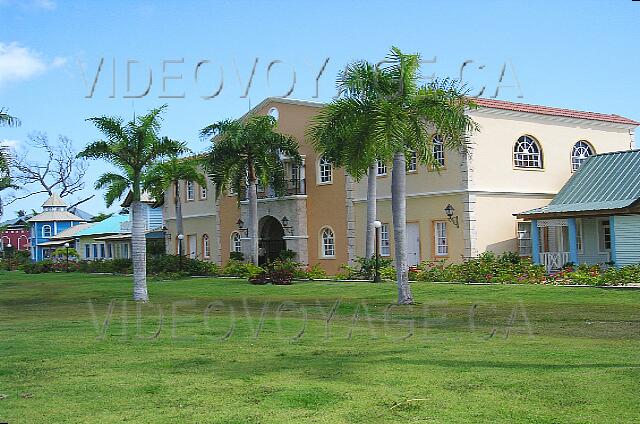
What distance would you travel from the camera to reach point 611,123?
32594 mm

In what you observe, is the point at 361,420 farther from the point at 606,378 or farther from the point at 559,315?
the point at 559,315

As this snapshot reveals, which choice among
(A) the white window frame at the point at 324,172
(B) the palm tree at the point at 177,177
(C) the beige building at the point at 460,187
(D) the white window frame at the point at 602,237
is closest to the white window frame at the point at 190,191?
(B) the palm tree at the point at 177,177

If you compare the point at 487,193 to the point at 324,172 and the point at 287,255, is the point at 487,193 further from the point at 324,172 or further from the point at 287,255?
the point at 287,255

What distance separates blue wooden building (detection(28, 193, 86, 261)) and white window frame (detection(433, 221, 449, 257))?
49839 mm

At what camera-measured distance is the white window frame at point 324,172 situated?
3400 centimetres

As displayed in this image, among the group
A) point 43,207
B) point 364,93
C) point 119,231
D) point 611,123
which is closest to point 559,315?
point 364,93

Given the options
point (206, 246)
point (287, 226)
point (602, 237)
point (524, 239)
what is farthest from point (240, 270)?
point (602, 237)

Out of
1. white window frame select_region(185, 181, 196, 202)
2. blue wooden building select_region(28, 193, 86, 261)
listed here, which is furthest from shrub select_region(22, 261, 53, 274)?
blue wooden building select_region(28, 193, 86, 261)

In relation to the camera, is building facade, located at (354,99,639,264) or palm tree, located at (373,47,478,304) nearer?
palm tree, located at (373,47,478,304)

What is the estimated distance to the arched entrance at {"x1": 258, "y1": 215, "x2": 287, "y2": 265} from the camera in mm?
38500

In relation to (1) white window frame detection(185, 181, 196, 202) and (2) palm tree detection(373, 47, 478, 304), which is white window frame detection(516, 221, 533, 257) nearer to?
(2) palm tree detection(373, 47, 478, 304)

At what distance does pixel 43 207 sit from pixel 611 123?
179 feet

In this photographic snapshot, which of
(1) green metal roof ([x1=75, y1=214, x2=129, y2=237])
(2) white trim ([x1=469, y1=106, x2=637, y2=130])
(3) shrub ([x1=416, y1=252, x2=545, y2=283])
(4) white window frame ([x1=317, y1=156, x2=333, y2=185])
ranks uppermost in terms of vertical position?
(2) white trim ([x1=469, y1=106, x2=637, y2=130])

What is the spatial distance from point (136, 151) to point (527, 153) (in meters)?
15.4
